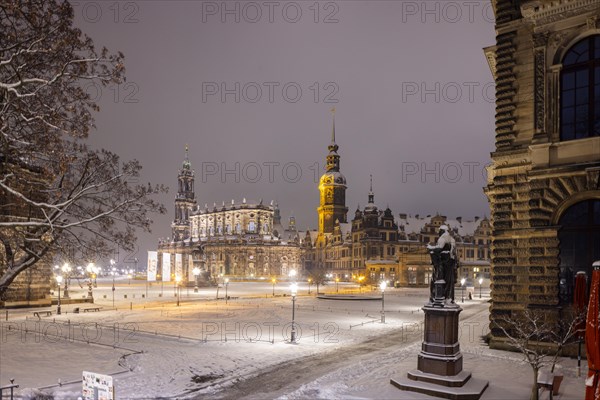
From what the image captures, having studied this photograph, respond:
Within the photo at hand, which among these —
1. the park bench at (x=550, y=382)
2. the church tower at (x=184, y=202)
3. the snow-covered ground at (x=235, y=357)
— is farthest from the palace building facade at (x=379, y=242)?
the park bench at (x=550, y=382)

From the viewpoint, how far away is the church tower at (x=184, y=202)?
17725cm

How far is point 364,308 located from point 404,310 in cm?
381

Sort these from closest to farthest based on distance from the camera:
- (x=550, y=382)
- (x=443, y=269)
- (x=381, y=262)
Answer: (x=550, y=382), (x=443, y=269), (x=381, y=262)

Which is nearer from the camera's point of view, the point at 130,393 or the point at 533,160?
the point at 130,393

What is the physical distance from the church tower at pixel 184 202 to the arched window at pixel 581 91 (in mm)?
162082

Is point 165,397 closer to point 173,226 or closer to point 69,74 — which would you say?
point 69,74

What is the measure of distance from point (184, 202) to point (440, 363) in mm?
174048

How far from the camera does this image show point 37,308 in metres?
40.5

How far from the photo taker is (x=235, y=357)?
1959 cm

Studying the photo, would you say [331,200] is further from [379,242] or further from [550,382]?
[550,382]

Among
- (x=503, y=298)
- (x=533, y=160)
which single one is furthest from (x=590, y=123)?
(x=503, y=298)

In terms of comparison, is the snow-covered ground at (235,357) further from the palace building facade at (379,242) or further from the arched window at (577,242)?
the palace building facade at (379,242)

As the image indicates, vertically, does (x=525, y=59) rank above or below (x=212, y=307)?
above

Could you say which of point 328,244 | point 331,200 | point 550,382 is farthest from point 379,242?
point 550,382
